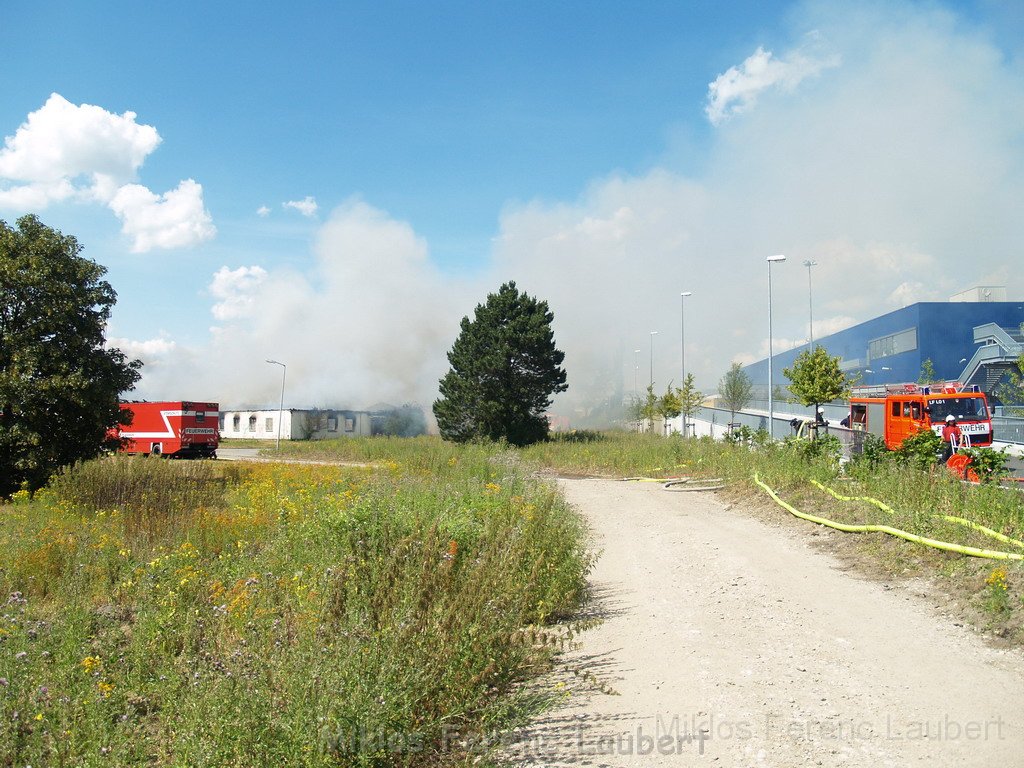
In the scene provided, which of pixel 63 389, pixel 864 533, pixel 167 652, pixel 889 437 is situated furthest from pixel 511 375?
pixel 167 652

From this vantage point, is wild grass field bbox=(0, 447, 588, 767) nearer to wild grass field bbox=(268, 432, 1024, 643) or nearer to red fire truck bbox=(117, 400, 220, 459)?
wild grass field bbox=(268, 432, 1024, 643)

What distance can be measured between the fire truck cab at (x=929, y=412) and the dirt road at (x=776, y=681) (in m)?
13.4

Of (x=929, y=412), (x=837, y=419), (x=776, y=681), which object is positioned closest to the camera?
(x=776, y=681)

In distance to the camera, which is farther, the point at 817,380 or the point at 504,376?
the point at 504,376

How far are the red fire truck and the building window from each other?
46860mm

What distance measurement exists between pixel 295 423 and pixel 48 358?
112ft

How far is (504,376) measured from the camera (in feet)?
116

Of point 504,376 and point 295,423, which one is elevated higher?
point 504,376

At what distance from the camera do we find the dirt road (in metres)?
3.31

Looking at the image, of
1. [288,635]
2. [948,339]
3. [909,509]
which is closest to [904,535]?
[909,509]

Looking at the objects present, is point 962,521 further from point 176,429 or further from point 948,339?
point 948,339

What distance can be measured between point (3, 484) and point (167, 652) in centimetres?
1273

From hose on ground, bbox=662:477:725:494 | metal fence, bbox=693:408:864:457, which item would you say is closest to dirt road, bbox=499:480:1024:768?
hose on ground, bbox=662:477:725:494

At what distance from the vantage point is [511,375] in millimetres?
35406
